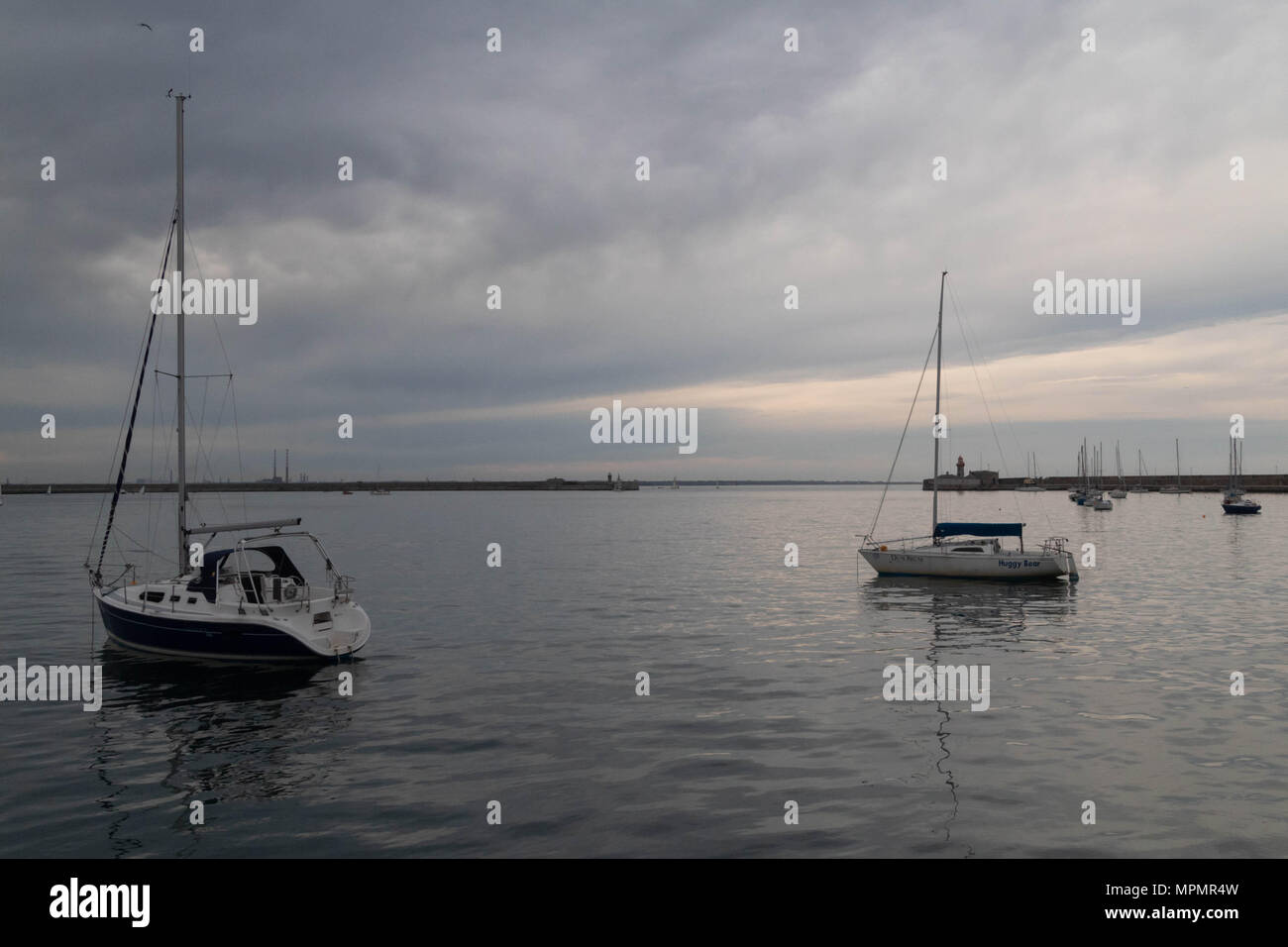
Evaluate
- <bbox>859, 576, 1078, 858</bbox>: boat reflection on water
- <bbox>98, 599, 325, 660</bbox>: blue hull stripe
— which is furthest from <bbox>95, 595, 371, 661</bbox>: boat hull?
<bbox>859, 576, 1078, 858</bbox>: boat reflection on water

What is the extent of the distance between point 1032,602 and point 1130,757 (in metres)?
24.1

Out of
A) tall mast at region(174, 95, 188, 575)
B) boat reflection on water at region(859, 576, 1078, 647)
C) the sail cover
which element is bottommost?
boat reflection on water at region(859, 576, 1078, 647)

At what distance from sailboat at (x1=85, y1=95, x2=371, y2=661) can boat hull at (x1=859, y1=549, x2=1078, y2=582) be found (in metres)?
31.5

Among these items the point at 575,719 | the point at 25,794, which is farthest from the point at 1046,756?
the point at 25,794

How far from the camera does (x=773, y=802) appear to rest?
46.2 feet

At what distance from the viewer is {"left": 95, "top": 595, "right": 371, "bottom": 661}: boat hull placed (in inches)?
953

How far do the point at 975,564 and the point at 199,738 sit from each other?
3925 cm

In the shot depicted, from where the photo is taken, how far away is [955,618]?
3447cm

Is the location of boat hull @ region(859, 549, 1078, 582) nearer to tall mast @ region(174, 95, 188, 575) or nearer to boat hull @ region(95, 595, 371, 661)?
boat hull @ region(95, 595, 371, 661)

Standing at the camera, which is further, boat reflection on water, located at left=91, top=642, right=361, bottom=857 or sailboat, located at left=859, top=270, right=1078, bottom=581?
sailboat, located at left=859, top=270, right=1078, bottom=581

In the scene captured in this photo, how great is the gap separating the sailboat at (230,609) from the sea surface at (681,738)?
3.26ft

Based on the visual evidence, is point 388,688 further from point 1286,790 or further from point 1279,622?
point 1279,622

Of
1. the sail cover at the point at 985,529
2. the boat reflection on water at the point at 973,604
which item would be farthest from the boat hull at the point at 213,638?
the sail cover at the point at 985,529

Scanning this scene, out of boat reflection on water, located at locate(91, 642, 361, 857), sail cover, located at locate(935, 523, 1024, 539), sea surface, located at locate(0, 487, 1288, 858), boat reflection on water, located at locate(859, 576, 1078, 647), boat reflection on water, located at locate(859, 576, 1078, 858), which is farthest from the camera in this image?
sail cover, located at locate(935, 523, 1024, 539)
